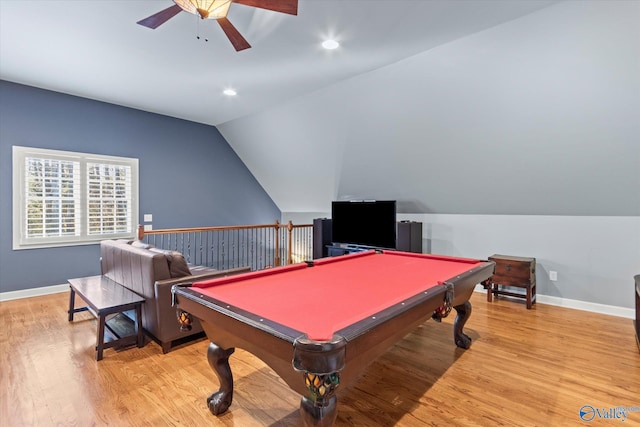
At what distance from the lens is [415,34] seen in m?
3.06

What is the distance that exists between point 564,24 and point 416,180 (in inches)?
101

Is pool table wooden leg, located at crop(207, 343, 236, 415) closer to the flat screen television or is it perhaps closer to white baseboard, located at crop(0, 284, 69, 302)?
the flat screen television

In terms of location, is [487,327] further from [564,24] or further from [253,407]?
[564,24]

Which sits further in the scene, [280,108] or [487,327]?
[280,108]

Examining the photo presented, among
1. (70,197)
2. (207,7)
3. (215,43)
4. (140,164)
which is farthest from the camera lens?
(140,164)

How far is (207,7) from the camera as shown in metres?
2.03

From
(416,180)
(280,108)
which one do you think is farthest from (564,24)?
(280,108)

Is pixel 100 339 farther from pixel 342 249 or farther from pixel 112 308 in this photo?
pixel 342 249

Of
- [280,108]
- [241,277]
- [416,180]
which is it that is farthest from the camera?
[280,108]

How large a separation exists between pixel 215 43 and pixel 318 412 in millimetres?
3418

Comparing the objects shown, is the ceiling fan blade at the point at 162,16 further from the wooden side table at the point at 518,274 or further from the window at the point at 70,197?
the wooden side table at the point at 518,274

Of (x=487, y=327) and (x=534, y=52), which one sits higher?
(x=534, y=52)
